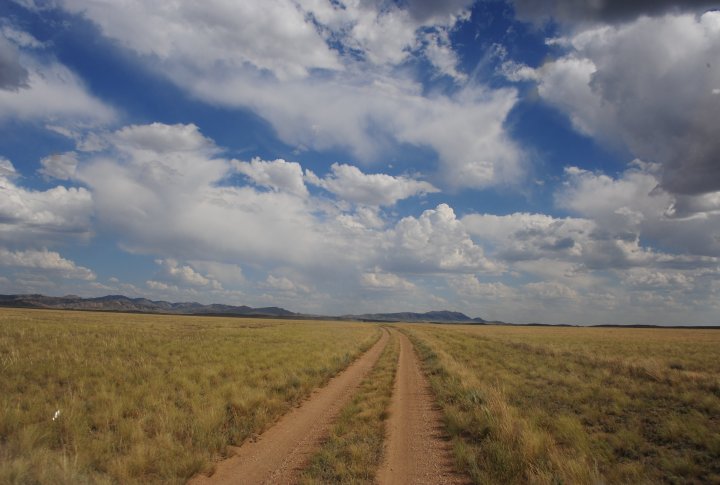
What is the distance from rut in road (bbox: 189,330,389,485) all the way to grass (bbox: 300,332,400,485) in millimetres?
330

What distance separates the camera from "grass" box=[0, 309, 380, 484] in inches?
288

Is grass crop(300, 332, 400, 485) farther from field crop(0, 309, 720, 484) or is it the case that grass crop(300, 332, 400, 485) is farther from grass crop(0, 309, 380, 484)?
grass crop(0, 309, 380, 484)

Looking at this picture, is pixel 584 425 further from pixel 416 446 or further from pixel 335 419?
pixel 335 419

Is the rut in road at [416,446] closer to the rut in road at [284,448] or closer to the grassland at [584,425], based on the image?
the grassland at [584,425]

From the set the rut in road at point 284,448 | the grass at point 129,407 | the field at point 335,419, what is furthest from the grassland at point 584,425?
the grass at point 129,407

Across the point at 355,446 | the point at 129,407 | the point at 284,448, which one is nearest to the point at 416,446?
the point at 355,446

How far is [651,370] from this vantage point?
726 inches

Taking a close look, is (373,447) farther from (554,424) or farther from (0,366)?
(0,366)

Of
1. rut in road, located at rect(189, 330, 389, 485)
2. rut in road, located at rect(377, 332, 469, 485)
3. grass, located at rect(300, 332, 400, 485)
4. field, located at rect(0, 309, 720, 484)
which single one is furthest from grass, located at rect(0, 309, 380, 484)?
rut in road, located at rect(377, 332, 469, 485)

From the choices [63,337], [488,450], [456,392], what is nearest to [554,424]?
[488,450]

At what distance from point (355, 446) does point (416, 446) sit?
152cm

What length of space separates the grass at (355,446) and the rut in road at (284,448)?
330mm

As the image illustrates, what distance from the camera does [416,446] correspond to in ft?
30.5

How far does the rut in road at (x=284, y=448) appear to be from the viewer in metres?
7.51
